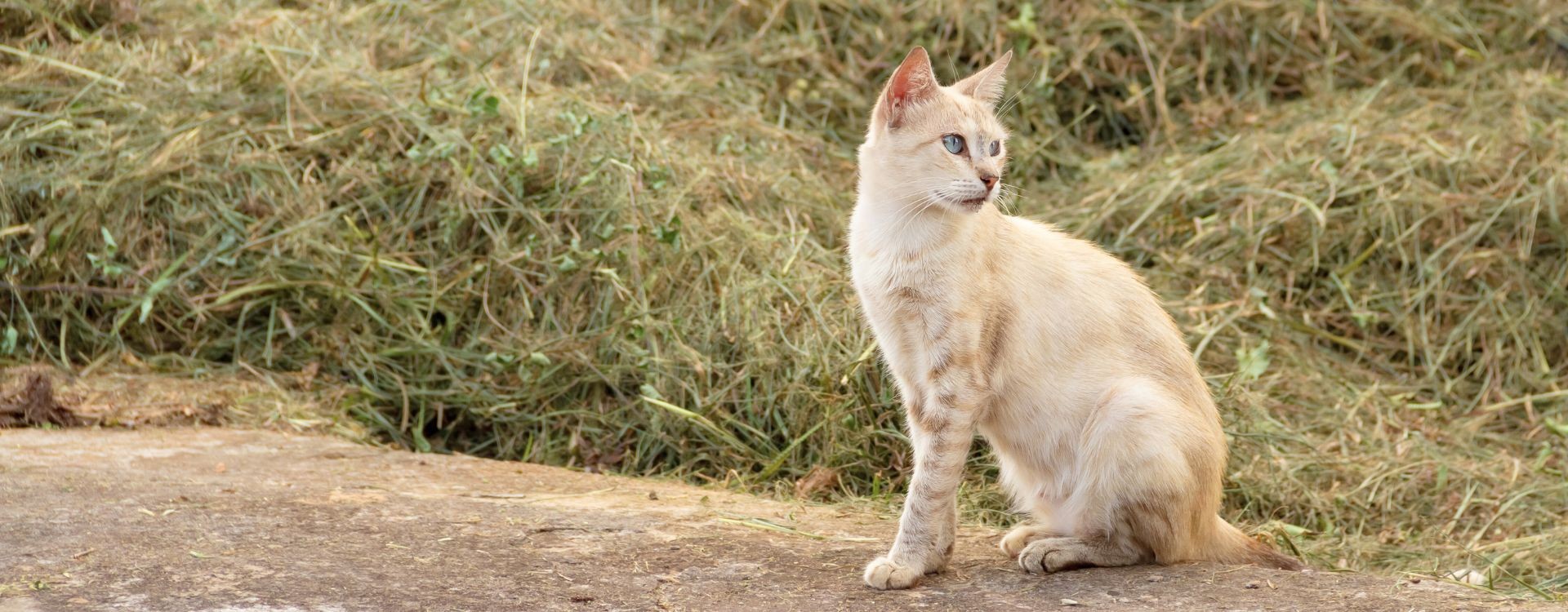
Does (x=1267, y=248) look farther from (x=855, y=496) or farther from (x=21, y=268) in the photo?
(x=21, y=268)

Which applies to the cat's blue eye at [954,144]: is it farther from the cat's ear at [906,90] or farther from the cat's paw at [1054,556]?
the cat's paw at [1054,556]

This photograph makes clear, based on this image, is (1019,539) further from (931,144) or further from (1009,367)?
(931,144)

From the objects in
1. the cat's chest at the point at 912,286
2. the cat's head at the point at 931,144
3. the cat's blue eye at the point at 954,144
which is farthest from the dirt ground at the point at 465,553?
the cat's blue eye at the point at 954,144

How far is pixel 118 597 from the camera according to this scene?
2789 mm

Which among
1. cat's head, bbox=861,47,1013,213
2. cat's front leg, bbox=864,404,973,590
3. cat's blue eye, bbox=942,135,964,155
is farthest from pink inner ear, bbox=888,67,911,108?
cat's front leg, bbox=864,404,973,590

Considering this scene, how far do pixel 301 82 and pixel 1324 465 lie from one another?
3.99m

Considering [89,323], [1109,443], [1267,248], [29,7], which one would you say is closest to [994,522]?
[1109,443]

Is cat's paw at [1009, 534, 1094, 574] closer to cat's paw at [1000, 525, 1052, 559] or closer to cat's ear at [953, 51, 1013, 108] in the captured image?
cat's paw at [1000, 525, 1052, 559]

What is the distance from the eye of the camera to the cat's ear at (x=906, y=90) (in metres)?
3.36

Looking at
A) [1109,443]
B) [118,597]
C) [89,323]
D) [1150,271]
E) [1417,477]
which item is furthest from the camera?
[1150,271]

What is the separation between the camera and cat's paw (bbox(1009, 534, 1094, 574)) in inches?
131

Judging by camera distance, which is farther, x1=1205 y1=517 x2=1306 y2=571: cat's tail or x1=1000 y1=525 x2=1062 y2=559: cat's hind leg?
x1=1000 y1=525 x2=1062 y2=559: cat's hind leg

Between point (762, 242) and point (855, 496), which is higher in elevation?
point (762, 242)

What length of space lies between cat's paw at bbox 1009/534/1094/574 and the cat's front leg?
201mm
